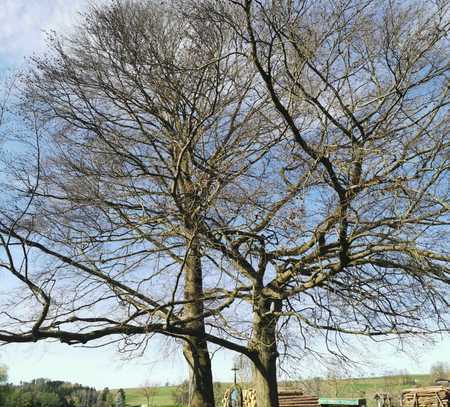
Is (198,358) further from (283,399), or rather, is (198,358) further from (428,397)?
(428,397)

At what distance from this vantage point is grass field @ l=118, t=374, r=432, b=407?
304 inches

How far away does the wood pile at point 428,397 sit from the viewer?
14.0 meters

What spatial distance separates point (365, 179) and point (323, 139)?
0.66 meters

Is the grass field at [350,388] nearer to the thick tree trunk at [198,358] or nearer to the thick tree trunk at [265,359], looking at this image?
the thick tree trunk at [265,359]

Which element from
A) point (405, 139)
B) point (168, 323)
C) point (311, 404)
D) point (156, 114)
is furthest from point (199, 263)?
point (311, 404)

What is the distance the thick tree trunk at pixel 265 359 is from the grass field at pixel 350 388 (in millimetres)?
919

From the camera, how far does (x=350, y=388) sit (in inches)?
308

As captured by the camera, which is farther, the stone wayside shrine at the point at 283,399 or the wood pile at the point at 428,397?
the wood pile at the point at 428,397

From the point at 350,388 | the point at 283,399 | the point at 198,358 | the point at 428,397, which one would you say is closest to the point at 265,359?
the point at 198,358

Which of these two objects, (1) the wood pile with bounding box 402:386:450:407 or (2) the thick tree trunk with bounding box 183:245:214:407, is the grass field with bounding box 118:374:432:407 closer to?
(1) the wood pile with bounding box 402:386:450:407

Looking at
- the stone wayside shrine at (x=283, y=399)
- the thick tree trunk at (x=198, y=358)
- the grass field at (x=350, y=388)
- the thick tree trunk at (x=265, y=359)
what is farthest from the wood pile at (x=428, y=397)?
the thick tree trunk at (x=198, y=358)

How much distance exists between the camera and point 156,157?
7.41 m

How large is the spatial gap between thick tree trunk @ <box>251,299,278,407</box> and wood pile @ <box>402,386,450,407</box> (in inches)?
353

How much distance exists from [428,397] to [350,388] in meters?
7.98
